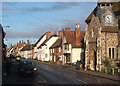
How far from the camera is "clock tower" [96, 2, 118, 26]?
1506 inches

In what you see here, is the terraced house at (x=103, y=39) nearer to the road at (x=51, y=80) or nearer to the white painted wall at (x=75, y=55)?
the road at (x=51, y=80)

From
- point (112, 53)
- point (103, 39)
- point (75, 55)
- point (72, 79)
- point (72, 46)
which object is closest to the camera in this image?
point (72, 79)

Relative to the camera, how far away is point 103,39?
35531mm

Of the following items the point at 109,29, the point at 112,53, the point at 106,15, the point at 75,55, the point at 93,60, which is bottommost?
the point at 93,60

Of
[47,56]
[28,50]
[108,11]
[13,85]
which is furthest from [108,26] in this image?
[28,50]

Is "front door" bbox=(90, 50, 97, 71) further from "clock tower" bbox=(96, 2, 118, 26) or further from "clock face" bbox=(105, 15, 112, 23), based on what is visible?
"clock face" bbox=(105, 15, 112, 23)

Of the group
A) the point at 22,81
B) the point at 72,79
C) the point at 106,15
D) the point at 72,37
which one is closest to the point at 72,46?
the point at 72,37

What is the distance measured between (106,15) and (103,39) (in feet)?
16.6

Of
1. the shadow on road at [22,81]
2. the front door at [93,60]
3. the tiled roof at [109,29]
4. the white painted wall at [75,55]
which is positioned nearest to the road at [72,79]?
the shadow on road at [22,81]

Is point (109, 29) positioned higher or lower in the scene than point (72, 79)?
higher

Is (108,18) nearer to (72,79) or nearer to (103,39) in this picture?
(103,39)

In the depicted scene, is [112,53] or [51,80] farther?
[112,53]

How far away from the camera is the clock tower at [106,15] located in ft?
125

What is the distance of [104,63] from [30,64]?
42.9 feet
